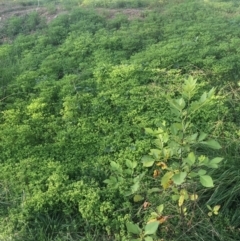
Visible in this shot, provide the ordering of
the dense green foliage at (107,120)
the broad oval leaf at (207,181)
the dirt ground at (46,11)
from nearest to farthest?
the broad oval leaf at (207,181)
the dense green foliage at (107,120)
the dirt ground at (46,11)

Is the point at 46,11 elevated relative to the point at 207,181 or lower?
lower

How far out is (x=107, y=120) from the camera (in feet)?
16.6

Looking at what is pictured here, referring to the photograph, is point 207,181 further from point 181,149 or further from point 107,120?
point 107,120

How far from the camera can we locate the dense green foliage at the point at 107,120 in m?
3.87

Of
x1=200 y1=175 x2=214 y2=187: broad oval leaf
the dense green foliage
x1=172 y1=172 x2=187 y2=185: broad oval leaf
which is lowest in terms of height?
the dense green foliage

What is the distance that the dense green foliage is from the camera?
12.7 ft

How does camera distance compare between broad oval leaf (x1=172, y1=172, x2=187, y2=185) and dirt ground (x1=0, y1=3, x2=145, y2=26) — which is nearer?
broad oval leaf (x1=172, y1=172, x2=187, y2=185)

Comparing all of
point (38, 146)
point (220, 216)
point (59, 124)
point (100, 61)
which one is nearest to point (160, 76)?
point (100, 61)

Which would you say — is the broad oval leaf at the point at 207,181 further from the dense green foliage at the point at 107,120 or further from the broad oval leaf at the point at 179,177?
the dense green foliage at the point at 107,120

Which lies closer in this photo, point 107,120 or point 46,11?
point 107,120

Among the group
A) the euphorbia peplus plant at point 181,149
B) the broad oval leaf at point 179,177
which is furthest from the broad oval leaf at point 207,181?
the broad oval leaf at point 179,177

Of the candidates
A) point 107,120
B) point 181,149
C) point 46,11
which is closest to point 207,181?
point 181,149

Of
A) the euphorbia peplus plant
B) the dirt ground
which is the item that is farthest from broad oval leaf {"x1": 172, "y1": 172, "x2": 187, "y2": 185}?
the dirt ground

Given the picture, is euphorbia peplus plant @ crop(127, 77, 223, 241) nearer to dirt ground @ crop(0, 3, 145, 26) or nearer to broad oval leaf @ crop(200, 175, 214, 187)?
broad oval leaf @ crop(200, 175, 214, 187)
